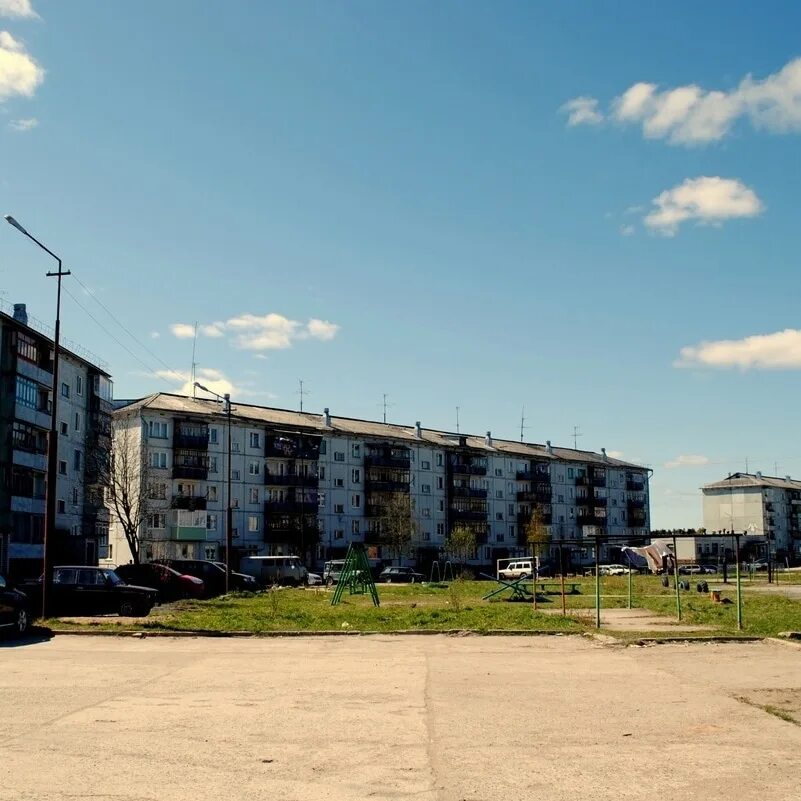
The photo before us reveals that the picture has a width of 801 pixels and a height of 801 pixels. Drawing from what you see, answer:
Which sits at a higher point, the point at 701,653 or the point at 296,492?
the point at 296,492

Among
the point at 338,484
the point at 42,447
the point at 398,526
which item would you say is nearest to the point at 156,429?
the point at 42,447

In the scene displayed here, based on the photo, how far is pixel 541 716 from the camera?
11.3 meters

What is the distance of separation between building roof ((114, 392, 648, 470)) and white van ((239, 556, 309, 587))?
84.6 ft

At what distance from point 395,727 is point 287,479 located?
257 ft

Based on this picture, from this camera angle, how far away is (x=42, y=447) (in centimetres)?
6150

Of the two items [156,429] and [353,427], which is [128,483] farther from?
[353,427]

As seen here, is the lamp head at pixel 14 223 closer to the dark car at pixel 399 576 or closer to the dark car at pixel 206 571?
the dark car at pixel 206 571

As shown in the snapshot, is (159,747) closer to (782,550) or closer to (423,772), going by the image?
(423,772)

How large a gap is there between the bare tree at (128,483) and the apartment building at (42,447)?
7.90 feet

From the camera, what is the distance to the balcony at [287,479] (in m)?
87.4

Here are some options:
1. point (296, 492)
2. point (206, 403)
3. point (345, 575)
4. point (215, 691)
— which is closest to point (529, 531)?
point (296, 492)

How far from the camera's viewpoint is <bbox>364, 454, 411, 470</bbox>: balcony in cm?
9762

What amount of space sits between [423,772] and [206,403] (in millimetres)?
80272

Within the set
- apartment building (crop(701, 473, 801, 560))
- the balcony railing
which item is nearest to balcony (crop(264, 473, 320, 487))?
the balcony railing
